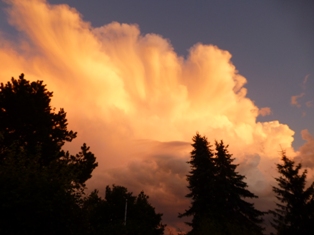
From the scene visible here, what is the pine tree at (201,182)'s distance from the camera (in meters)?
35.5

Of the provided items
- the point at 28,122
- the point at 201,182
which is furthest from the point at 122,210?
the point at 28,122

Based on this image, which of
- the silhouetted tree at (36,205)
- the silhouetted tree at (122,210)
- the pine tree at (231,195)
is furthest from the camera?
the silhouetted tree at (122,210)

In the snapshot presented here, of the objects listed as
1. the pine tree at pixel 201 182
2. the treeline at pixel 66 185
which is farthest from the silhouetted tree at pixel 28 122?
the pine tree at pixel 201 182

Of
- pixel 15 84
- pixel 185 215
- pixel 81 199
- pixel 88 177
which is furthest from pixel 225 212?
pixel 15 84

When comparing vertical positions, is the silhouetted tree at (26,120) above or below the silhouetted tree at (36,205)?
above

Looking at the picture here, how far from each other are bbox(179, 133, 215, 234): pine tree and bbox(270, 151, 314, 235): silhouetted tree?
9.94 metres

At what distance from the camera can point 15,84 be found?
2628 centimetres

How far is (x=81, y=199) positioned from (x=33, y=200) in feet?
9.09

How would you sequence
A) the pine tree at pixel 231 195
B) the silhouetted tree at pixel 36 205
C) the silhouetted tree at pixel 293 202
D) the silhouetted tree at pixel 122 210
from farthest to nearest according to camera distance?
1. the silhouetted tree at pixel 122 210
2. the pine tree at pixel 231 195
3. the silhouetted tree at pixel 293 202
4. the silhouetted tree at pixel 36 205

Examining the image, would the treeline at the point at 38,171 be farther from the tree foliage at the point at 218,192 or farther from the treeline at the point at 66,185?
the tree foliage at the point at 218,192

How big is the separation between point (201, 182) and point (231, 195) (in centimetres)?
430

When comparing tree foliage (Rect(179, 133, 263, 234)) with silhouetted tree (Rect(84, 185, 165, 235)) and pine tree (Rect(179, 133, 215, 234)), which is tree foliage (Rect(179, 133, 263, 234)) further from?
silhouetted tree (Rect(84, 185, 165, 235))

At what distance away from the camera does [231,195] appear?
36719 mm

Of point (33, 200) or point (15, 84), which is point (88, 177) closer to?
point (15, 84)
